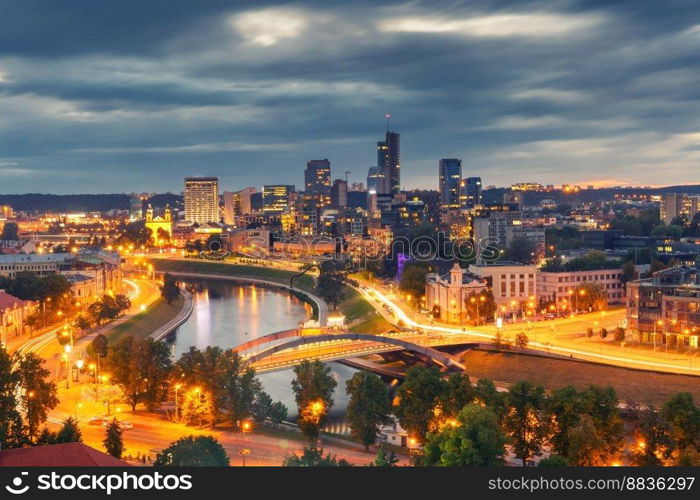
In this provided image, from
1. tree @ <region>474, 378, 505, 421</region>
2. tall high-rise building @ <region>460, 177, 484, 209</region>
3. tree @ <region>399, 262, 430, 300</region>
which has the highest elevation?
tall high-rise building @ <region>460, 177, 484, 209</region>

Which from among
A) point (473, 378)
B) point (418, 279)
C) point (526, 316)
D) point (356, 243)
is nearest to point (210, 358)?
point (473, 378)

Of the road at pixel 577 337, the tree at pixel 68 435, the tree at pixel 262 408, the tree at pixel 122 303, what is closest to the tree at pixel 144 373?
the tree at pixel 262 408

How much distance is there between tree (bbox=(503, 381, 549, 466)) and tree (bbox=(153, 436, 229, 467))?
584cm

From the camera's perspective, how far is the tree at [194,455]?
52.3 feet

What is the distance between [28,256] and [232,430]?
34.8 m

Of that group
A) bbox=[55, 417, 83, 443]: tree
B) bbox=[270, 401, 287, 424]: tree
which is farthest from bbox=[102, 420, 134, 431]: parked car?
bbox=[55, 417, 83, 443]: tree

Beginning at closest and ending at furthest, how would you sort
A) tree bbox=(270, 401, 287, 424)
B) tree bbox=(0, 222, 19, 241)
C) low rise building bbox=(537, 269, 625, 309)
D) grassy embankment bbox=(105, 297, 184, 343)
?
tree bbox=(270, 401, 287, 424) < grassy embankment bbox=(105, 297, 184, 343) < low rise building bbox=(537, 269, 625, 309) < tree bbox=(0, 222, 19, 241)

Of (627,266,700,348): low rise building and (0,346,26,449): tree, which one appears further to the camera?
(627,266,700,348): low rise building

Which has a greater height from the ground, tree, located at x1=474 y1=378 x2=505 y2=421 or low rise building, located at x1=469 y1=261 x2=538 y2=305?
low rise building, located at x1=469 y1=261 x2=538 y2=305

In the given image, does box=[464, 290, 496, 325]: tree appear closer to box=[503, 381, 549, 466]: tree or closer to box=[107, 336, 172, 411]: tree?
box=[107, 336, 172, 411]: tree

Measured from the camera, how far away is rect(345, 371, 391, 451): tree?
68.8 feet

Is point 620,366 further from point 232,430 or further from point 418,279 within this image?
point 418,279

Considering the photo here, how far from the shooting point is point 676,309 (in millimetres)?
29438

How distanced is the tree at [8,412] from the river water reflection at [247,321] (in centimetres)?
762
